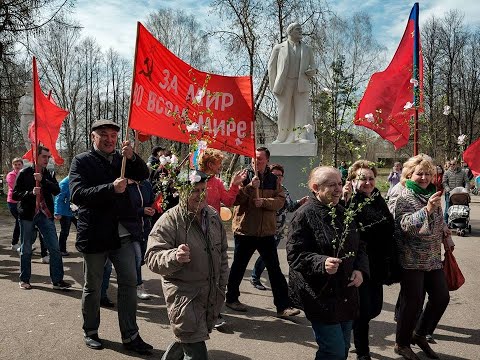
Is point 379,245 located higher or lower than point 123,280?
higher

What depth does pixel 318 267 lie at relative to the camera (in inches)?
119

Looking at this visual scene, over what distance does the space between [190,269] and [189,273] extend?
26mm

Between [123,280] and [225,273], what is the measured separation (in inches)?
49.6

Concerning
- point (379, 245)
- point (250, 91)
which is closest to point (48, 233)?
point (250, 91)

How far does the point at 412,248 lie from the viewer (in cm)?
403

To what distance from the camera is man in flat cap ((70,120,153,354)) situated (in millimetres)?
4094

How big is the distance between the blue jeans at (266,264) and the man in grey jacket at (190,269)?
6.38 ft

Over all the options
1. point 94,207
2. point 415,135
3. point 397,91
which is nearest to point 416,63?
point 397,91

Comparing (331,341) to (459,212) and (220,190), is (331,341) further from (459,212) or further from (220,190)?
(459,212)

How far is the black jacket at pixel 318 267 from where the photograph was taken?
309 centimetres

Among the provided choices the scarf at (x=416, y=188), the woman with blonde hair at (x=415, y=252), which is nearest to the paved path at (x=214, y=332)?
the woman with blonde hair at (x=415, y=252)

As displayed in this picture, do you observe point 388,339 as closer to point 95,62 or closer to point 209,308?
point 209,308

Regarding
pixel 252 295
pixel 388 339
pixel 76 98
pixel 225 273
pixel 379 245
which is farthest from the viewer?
Result: pixel 76 98

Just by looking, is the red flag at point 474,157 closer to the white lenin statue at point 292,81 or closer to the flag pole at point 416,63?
the flag pole at point 416,63
